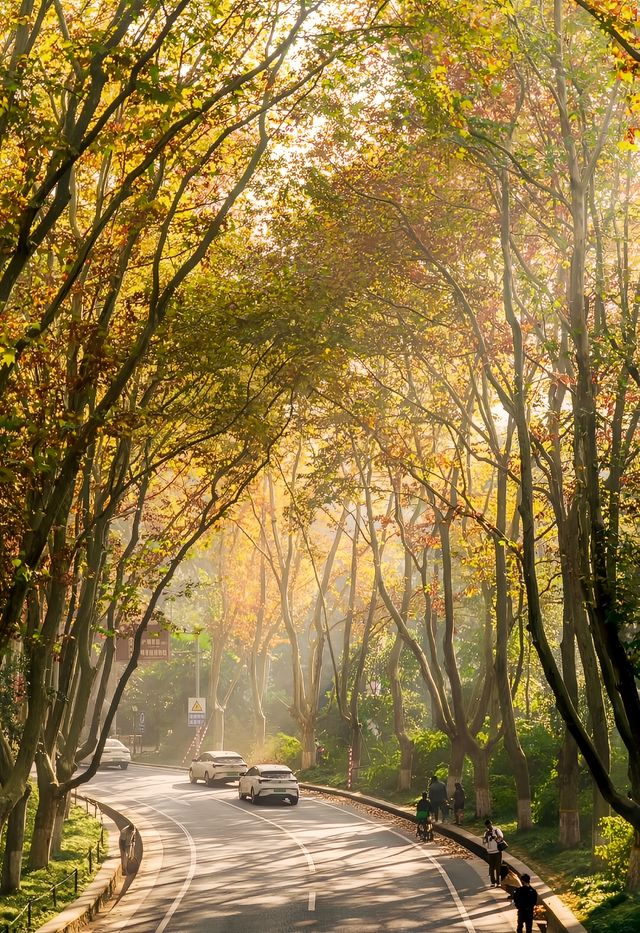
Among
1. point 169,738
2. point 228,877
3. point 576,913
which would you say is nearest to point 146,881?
point 228,877

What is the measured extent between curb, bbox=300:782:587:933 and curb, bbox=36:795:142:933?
6942 mm

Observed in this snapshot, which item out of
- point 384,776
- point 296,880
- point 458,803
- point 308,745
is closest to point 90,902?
point 296,880

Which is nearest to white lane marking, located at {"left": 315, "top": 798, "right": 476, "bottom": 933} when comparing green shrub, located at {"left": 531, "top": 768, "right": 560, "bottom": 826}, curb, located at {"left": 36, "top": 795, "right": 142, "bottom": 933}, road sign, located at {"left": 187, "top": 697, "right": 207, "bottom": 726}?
green shrub, located at {"left": 531, "top": 768, "right": 560, "bottom": 826}

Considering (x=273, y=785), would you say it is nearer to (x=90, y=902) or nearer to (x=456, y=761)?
(x=456, y=761)

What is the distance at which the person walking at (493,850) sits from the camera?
64.1 ft

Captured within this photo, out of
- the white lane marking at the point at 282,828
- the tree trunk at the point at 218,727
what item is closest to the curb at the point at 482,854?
the white lane marking at the point at 282,828

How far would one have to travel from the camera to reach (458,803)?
28672 millimetres

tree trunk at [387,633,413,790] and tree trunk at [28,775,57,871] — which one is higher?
tree trunk at [387,633,413,790]

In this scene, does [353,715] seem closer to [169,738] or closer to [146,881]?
[146,881]

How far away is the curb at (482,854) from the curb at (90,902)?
22.8 feet

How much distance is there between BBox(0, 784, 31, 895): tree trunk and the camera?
18453 millimetres

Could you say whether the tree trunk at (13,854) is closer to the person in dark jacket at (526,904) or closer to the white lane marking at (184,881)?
the white lane marking at (184,881)

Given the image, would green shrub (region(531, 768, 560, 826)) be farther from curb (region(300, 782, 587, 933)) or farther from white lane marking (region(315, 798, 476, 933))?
white lane marking (region(315, 798, 476, 933))

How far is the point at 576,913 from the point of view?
54.3ft
